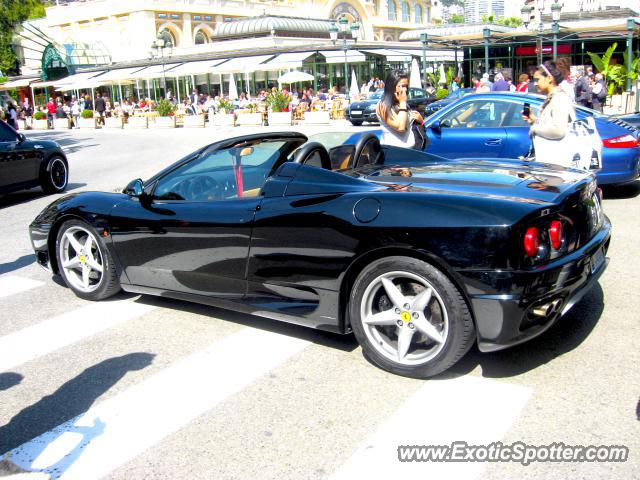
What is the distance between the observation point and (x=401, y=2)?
104 metres

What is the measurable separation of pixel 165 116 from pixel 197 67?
32.5 ft

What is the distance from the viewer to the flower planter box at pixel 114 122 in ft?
118

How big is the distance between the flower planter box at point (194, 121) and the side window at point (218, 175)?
90.3 feet

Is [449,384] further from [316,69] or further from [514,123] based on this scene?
[316,69]

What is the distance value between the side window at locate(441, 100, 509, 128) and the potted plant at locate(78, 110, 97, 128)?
31.1 metres

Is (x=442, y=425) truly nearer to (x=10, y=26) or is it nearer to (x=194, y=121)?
(x=194, y=121)

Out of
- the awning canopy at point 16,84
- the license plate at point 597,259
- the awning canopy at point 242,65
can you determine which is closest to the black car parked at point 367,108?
the awning canopy at point 242,65

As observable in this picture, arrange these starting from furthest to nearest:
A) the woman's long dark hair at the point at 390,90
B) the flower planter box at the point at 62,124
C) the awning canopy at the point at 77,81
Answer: the awning canopy at the point at 77,81 → the flower planter box at the point at 62,124 → the woman's long dark hair at the point at 390,90

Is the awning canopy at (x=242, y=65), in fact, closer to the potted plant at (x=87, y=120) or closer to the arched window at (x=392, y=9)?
the potted plant at (x=87, y=120)

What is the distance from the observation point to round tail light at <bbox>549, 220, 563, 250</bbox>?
12.4 feet

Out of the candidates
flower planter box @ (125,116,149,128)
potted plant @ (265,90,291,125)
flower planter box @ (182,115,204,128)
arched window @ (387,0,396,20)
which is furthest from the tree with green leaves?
potted plant @ (265,90,291,125)

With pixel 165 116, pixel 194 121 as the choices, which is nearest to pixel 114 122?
pixel 165 116

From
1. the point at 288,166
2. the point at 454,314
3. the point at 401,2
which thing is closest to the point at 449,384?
the point at 454,314

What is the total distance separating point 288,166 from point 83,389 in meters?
1.85
